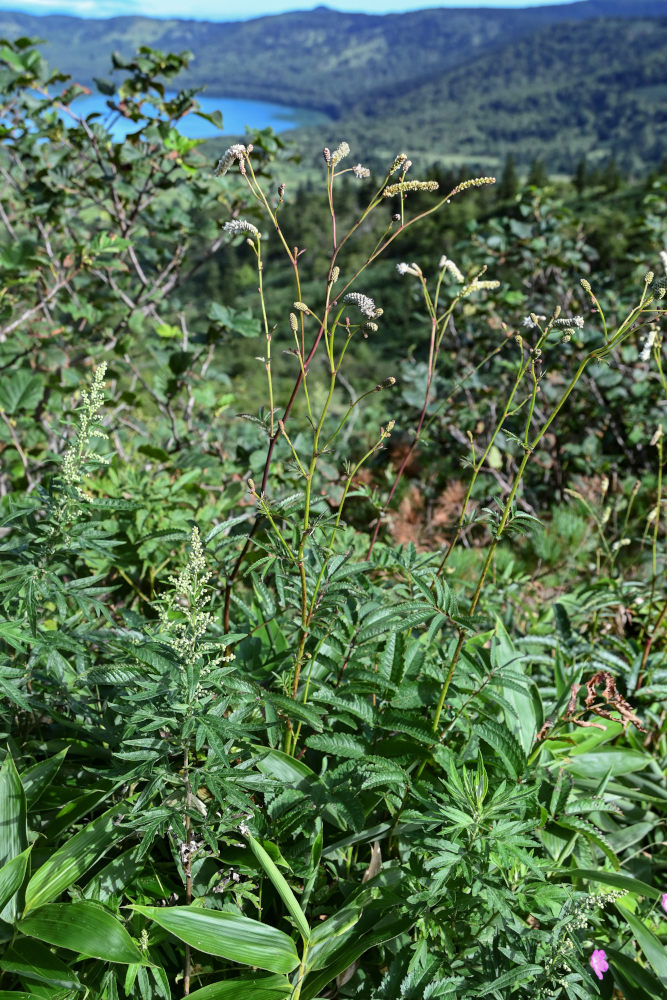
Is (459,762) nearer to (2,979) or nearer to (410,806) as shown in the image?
(410,806)

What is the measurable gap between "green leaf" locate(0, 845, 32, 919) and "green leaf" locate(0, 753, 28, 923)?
86mm

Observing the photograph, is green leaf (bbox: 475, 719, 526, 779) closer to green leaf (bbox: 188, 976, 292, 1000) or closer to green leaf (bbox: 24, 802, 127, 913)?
green leaf (bbox: 188, 976, 292, 1000)

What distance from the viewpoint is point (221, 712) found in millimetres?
1378

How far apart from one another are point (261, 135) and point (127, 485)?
213cm

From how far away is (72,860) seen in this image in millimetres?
1396

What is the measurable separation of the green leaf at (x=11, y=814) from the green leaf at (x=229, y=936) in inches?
13.5

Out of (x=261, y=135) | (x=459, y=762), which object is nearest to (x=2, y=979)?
(x=459, y=762)

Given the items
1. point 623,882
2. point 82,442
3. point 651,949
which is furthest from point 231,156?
point 651,949

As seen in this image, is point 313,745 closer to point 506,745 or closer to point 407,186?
point 506,745

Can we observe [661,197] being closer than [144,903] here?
No

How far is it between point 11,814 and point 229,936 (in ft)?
1.75

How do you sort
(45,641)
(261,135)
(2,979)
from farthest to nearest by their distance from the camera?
(261,135)
(45,641)
(2,979)

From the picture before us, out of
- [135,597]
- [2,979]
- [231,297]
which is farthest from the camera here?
[231,297]

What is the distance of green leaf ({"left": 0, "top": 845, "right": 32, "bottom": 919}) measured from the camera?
1321 millimetres
